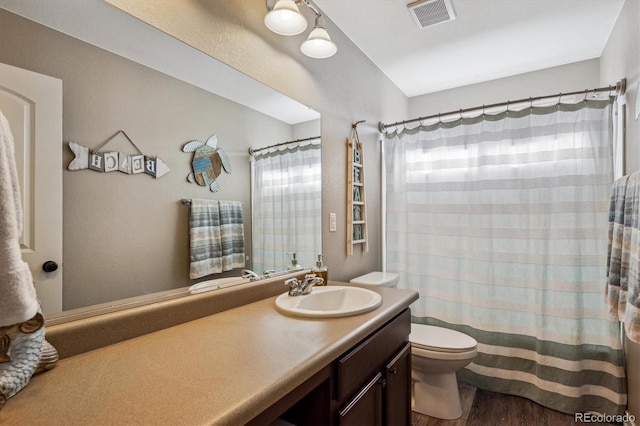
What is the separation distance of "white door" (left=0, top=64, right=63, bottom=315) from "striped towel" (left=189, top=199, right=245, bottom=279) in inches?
16.0

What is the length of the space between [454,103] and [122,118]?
3023mm

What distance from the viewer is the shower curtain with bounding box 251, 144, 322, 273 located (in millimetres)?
1508

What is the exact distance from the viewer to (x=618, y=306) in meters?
1.53

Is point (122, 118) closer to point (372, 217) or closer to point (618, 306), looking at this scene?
point (372, 217)

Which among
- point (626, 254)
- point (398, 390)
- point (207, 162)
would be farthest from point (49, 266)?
point (626, 254)

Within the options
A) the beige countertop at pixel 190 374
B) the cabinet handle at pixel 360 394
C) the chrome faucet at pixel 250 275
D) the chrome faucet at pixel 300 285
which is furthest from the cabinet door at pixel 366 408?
the chrome faucet at pixel 250 275

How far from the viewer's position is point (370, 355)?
114 cm

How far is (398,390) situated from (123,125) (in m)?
1.50

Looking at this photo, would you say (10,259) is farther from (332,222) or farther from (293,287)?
(332,222)

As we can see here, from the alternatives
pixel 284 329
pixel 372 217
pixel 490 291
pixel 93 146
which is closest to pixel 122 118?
pixel 93 146

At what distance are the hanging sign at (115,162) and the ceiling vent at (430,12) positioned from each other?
1.72 metres

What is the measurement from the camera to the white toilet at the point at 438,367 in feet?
6.07

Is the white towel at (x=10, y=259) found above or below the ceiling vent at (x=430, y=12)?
below

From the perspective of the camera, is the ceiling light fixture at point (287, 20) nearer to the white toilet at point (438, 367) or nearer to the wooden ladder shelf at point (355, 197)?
the wooden ladder shelf at point (355, 197)
